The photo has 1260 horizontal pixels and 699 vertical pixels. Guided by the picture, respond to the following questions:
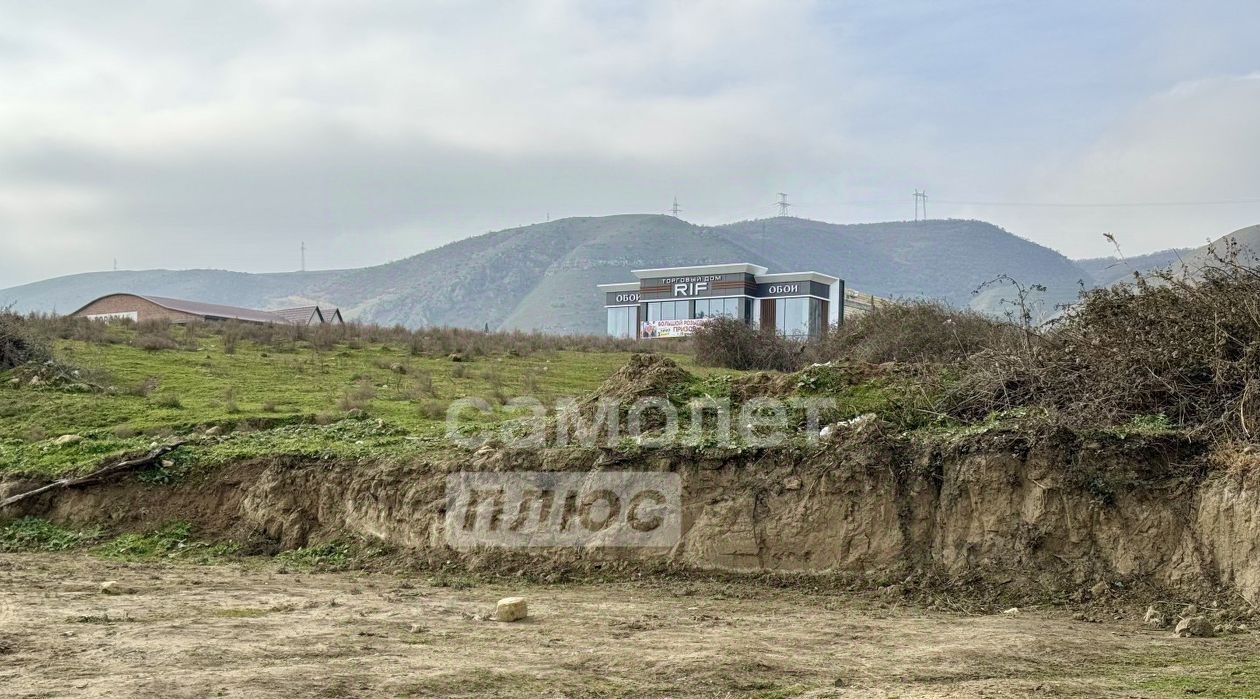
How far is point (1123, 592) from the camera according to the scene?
10414 mm

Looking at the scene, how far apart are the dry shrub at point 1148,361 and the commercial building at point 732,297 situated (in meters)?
54.2

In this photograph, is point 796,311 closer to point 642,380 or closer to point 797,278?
point 797,278

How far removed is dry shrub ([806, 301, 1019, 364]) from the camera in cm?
2539

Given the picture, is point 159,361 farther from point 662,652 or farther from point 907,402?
point 662,652

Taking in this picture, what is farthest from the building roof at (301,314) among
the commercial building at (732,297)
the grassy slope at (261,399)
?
the grassy slope at (261,399)

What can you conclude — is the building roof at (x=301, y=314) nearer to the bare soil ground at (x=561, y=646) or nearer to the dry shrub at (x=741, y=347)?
the dry shrub at (x=741, y=347)

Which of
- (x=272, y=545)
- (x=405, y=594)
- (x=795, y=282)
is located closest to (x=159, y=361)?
(x=272, y=545)

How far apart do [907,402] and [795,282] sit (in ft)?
193

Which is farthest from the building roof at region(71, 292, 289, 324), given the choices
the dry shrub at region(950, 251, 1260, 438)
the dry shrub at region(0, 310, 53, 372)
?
the dry shrub at region(950, 251, 1260, 438)

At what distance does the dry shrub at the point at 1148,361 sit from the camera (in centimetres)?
1173

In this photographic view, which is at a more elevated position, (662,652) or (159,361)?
(159,361)

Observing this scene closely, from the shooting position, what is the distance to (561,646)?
841cm

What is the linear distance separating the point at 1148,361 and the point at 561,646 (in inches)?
288

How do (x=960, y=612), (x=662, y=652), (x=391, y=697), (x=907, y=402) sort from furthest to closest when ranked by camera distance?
1. (x=907, y=402)
2. (x=960, y=612)
3. (x=662, y=652)
4. (x=391, y=697)
